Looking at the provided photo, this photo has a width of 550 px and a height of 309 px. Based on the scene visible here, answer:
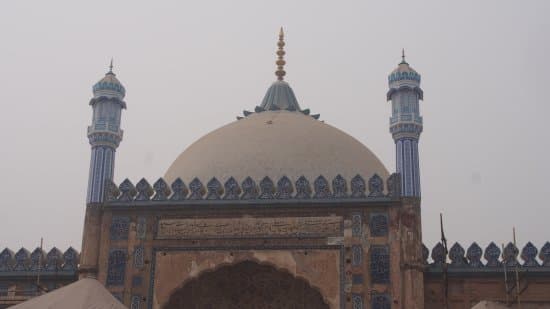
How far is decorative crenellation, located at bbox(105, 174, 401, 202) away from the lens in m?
14.2

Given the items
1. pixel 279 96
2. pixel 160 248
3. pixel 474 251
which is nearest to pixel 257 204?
pixel 160 248

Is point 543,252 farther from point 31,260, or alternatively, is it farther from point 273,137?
point 31,260

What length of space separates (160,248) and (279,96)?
619cm

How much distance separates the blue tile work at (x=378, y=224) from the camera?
13.9 meters

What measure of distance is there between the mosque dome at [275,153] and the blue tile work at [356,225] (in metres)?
1.67

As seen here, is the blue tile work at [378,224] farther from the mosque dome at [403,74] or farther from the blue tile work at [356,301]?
the mosque dome at [403,74]

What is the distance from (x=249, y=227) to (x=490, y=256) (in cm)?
450

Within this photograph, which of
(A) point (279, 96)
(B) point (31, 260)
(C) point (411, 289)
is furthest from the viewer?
(A) point (279, 96)

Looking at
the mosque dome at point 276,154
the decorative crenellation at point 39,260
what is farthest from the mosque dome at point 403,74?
the decorative crenellation at point 39,260

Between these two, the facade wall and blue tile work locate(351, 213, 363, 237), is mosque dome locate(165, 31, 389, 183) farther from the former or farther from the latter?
blue tile work locate(351, 213, 363, 237)

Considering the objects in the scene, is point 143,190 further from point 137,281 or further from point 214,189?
point 137,281

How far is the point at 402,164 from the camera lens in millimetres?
14719

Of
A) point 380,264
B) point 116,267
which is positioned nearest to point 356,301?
point 380,264

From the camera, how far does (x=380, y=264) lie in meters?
13.6
